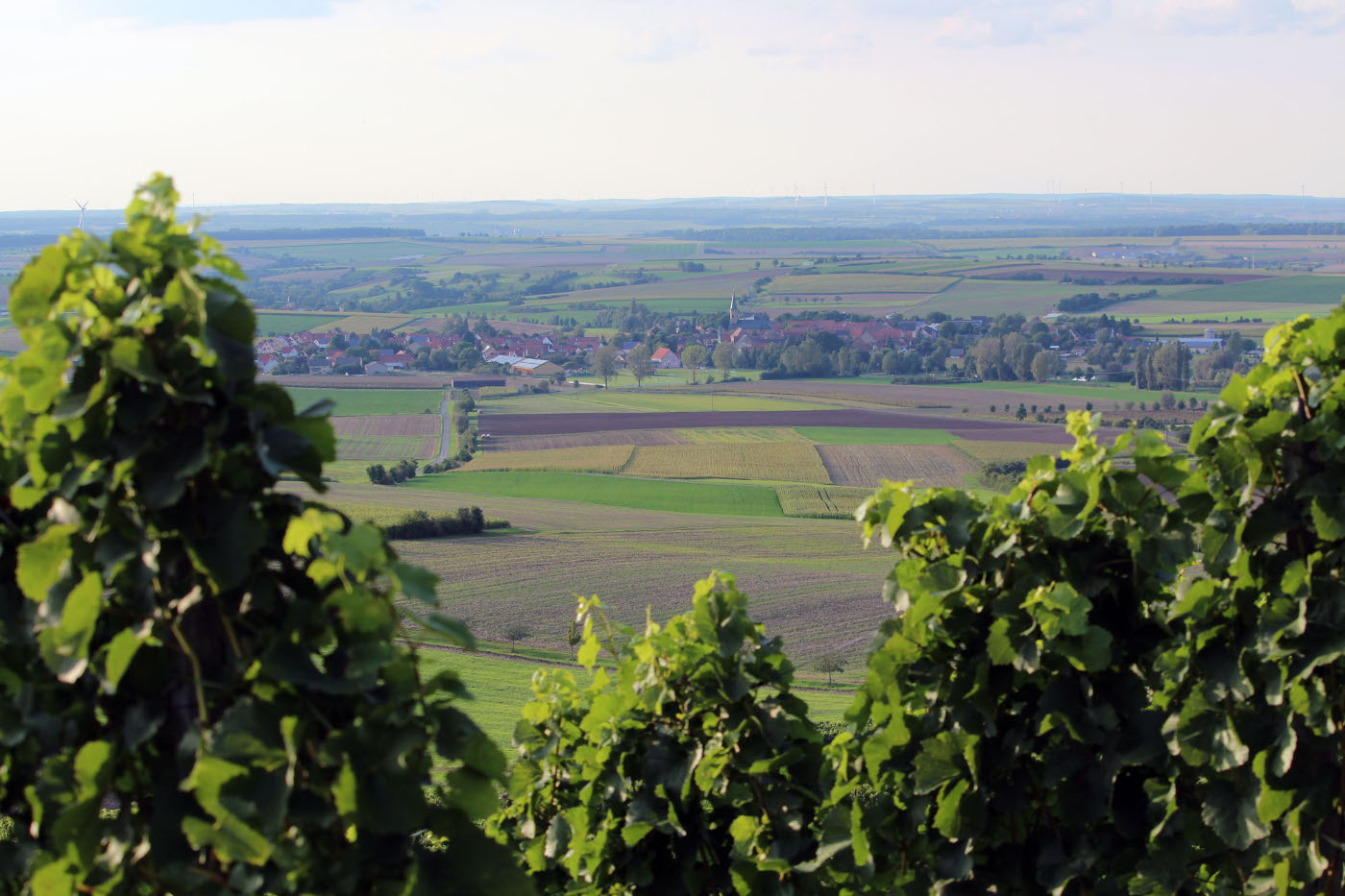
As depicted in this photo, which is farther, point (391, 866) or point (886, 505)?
point (886, 505)

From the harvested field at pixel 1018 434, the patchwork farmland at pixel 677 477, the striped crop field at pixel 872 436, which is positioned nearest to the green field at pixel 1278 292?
the patchwork farmland at pixel 677 477

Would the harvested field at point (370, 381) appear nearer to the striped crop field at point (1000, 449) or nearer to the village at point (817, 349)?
the village at point (817, 349)

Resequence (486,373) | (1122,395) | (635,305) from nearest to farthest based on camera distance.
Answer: (1122,395) < (486,373) < (635,305)

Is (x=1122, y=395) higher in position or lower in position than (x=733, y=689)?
lower

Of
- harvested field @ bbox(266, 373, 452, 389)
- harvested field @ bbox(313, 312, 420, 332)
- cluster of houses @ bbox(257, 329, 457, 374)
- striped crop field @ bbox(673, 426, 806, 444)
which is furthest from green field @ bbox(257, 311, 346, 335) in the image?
striped crop field @ bbox(673, 426, 806, 444)

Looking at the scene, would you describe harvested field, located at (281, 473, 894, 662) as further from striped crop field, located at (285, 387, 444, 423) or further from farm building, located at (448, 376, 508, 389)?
farm building, located at (448, 376, 508, 389)

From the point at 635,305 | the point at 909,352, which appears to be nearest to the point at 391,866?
the point at 909,352

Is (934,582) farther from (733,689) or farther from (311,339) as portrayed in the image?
(311,339)
